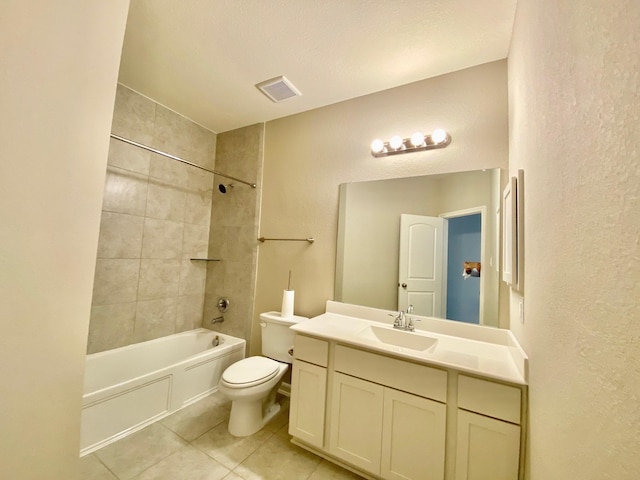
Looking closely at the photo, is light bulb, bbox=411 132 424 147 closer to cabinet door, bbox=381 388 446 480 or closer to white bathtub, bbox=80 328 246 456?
cabinet door, bbox=381 388 446 480

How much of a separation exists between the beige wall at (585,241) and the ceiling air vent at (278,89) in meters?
1.50

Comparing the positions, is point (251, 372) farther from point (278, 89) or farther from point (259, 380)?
point (278, 89)

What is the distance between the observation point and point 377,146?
6.22ft

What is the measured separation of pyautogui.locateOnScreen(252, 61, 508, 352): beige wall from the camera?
5.25 ft

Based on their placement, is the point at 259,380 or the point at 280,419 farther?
the point at 280,419

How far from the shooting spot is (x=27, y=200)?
720mm

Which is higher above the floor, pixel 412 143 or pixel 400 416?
pixel 412 143

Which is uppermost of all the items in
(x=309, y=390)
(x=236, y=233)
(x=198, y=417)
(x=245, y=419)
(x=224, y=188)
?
(x=224, y=188)

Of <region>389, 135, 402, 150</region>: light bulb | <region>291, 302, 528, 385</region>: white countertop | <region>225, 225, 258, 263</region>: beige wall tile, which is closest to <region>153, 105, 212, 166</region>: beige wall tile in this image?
<region>225, 225, 258, 263</region>: beige wall tile

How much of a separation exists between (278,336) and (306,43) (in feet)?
7.10

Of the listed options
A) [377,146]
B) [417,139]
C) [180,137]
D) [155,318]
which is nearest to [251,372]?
[155,318]

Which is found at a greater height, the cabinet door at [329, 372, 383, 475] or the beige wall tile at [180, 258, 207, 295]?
the beige wall tile at [180, 258, 207, 295]

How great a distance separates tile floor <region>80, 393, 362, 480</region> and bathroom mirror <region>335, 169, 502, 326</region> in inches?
41.6

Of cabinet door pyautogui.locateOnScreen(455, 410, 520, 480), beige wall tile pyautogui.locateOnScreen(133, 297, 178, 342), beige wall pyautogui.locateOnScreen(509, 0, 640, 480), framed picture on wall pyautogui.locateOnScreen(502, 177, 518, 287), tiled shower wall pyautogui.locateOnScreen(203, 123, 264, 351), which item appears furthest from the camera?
tiled shower wall pyautogui.locateOnScreen(203, 123, 264, 351)
